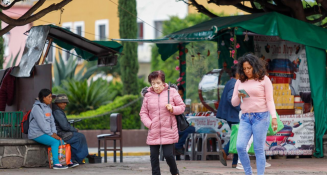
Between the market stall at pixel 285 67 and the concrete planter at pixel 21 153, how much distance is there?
3.68 metres

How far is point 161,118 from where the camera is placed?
24.4 feet

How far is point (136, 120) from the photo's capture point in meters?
20.2

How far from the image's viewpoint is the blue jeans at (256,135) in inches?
289

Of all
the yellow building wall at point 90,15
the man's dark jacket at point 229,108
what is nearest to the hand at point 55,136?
the man's dark jacket at point 229,108

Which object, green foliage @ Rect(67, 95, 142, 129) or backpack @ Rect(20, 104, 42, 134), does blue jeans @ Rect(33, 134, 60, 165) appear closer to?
backpack @ Rect(20, 104, 42, 134)

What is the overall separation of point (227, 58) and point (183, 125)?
20.2 ft

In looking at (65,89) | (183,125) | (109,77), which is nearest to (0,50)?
(65,89)

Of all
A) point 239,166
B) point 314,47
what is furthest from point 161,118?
point 314,47

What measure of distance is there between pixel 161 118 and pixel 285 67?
19.5ft

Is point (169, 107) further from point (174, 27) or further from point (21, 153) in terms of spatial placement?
point (174, 27)

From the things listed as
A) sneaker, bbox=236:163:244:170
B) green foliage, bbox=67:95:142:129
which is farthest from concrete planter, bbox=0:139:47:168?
green foliage, bbox=67:95:142:129

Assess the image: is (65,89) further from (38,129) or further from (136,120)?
(38,129)

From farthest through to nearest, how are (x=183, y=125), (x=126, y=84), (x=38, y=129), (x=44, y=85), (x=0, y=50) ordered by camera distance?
(x=126, y=84) → (x=0, y=50) → (x=44, y=85) → (x=38, y=129) → (x=183, y=125)

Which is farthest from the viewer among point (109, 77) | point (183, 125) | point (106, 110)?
point (109, 77)
